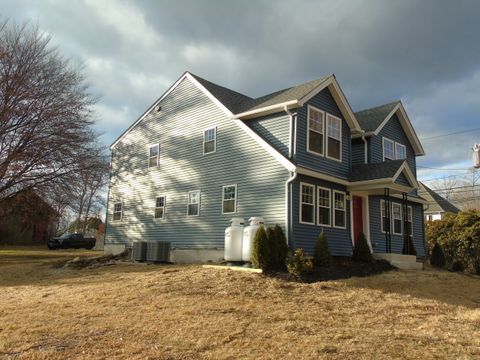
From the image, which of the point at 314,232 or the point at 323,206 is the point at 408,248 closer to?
the point at 323,206

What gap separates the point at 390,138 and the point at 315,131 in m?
5.93

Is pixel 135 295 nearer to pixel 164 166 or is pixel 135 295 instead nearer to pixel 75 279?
pixel 75 279

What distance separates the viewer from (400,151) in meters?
21.6

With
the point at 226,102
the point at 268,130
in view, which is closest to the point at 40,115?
the point at 226,102

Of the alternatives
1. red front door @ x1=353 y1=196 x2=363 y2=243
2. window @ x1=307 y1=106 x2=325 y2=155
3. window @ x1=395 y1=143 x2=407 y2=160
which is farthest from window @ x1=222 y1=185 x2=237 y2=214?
window @ x1=395 y1=143 x2=407 y2=160

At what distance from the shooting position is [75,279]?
14383 mm

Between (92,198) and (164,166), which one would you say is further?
(92,198)

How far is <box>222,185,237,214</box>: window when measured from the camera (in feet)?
55.8

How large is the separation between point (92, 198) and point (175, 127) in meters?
15.7

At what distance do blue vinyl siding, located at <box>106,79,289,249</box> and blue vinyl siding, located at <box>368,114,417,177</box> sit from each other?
19.0ft

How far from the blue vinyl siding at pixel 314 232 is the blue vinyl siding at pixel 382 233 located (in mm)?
1879

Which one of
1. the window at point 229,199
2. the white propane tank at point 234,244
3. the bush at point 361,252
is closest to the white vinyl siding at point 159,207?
the window at point 229,199

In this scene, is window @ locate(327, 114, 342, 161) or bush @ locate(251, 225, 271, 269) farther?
window @ locate(327, 114, 342, 161)

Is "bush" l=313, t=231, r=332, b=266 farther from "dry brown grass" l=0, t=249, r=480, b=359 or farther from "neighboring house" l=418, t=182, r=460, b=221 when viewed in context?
"neighboring house" l=418, t=182, r=460, b=221
